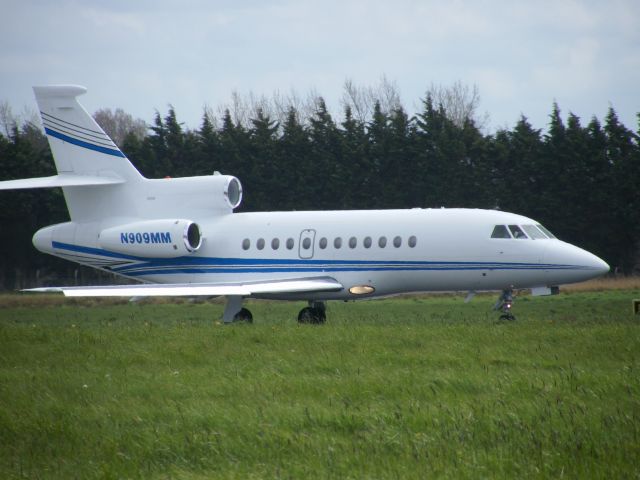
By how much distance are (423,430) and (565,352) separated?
4991 mm

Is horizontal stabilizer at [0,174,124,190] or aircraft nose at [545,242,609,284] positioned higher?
horizontal stabilizer at [0,174,124,190]

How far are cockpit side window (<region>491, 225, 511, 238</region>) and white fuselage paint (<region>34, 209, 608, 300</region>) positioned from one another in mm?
119

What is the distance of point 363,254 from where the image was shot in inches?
965

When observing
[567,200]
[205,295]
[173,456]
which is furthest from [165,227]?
[567,200]

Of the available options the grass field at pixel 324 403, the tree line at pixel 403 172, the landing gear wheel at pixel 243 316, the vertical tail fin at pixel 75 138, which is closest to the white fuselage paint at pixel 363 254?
the landing gear wheel at pixel 243 316

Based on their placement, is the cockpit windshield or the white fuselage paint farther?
the cockpit windshield

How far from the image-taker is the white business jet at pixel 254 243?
23.2 meters

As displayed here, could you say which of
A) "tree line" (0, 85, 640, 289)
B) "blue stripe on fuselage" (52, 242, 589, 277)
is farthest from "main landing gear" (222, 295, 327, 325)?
"tree line" (0, 85, 640, 289)

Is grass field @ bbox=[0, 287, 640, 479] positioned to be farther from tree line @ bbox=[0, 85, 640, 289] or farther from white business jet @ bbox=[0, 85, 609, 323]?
tree line @ bbox=[0, 85, 640, 289]

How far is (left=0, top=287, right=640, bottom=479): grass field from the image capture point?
8.30 meters

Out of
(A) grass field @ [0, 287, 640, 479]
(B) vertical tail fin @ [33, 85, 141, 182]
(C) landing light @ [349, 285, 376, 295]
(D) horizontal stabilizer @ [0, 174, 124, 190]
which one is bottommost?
(C) landing light @ [349, 285, 376, 295]

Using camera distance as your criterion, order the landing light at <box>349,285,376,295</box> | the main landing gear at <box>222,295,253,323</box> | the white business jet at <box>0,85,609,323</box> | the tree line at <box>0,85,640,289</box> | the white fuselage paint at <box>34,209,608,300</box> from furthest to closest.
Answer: the tree line at <box>0,85,640,289</box>
the main landing gear at <box>222,295,253,323</box>
the landing light at <box>349,285,376,295</box>
the white business jet at <box>0,85,609,323</box>
the white fuselage paint at <box>34,209,608,300</box>

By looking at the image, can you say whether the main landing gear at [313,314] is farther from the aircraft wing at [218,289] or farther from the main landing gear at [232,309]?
the main landing gear at [232,309]

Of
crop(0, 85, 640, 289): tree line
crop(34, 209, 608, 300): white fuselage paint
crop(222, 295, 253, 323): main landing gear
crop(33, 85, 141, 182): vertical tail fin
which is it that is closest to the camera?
crop(34, 209, 608, 300): white fuselage paint
